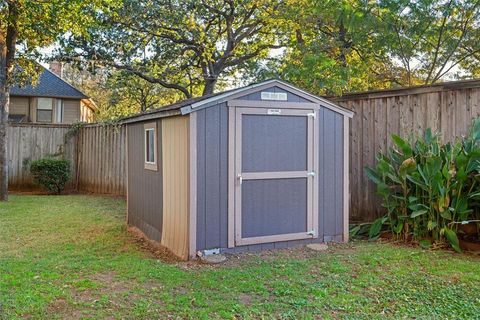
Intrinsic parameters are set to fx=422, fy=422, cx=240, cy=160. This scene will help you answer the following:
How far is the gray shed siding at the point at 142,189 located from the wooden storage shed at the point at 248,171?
0.03 metres

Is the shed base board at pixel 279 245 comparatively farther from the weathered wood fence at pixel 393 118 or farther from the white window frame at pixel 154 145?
the white window frame at pixel 154 145

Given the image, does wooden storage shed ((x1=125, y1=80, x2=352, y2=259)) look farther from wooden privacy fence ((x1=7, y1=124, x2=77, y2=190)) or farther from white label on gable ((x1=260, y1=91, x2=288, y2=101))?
wooden privacy fence ((x1=7, y1=124, x2=77, y2=190))

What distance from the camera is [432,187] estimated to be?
505 cm

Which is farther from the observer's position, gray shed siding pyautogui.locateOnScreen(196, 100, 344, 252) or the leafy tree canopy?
the leafy tree canopy

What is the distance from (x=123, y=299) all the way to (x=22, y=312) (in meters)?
0.74

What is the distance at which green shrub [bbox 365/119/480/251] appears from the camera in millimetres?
4957

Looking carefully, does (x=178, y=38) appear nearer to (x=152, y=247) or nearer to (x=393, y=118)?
(x=393, y=118)

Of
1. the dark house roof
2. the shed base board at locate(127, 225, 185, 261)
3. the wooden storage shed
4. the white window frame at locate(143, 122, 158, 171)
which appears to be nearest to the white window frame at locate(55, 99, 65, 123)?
the dark house roof

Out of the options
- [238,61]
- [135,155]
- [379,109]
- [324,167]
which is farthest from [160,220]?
[238,61]

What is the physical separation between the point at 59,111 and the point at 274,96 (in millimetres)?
15029

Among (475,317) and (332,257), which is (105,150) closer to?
(332,257)

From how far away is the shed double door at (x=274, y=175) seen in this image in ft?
16.6

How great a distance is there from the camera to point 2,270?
13.8 ft

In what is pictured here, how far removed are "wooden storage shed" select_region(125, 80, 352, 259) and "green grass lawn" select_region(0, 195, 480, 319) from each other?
359 millimetres
